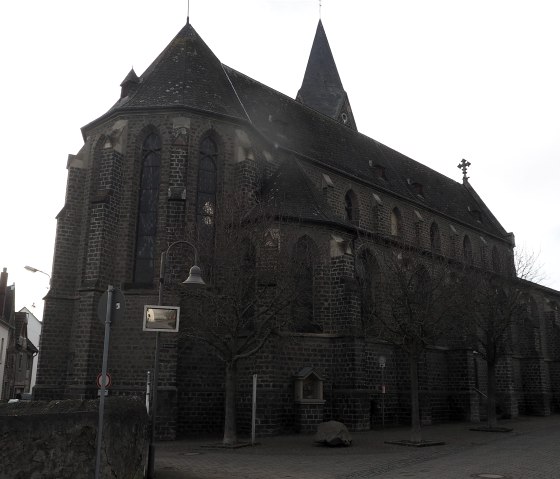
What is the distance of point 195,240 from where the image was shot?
17.8m

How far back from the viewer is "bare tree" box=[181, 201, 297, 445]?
1563 centimetres

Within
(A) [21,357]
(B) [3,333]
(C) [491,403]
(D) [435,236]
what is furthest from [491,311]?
(A) [21,357]

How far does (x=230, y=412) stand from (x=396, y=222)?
17615 millimetres

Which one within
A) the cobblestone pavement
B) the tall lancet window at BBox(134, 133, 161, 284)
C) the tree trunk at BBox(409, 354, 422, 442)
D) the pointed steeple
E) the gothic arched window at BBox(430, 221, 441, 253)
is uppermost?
the pointed steeple

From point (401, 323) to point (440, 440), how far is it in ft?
12.7

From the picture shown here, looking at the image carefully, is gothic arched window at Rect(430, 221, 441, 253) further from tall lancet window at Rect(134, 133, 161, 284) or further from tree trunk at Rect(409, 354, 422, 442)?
tall lancet window at Rect(134, 133, 161, 284)

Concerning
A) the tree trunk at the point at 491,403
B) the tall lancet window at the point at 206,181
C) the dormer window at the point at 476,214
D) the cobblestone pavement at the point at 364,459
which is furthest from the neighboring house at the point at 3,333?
the dormer window at the point at 476,214

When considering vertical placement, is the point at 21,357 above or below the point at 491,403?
above

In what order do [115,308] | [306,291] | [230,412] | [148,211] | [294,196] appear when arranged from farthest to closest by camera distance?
[294,196], [148,211], [306,291], [230,412], [115,308]

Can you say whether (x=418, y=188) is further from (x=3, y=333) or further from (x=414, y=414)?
(x=3, y=333)

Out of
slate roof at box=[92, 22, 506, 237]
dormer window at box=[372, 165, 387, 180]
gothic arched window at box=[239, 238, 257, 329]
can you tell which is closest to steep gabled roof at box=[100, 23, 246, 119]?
slate roof at box=[92, 22, 506, 237]

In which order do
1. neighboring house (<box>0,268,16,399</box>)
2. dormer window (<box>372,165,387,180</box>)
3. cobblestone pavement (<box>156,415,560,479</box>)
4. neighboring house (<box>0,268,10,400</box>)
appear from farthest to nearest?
neighboring house (<box>0,268,16,399</box>) < neighboring house (<box>0,268,10,400</box>) < dormer window (<box>372,165,387,180</box>) < cobblestone pavement (<box>156,415,560,479</box>)

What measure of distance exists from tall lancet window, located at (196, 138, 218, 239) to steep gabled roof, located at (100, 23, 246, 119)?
139 centimetres

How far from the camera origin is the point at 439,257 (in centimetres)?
2594
